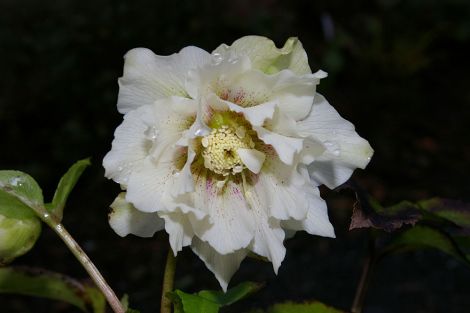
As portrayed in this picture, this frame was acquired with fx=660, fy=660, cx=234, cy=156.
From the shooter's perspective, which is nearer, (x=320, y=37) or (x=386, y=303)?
(x=386, y=303)

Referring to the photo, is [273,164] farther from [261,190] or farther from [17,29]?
[17,29]

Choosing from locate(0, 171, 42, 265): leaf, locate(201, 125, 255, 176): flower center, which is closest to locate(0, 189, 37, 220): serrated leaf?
locate(0, 171, 42, 265): leaf

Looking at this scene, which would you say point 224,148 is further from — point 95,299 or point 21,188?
point 95,299

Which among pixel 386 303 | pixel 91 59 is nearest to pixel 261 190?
pixel 386 303

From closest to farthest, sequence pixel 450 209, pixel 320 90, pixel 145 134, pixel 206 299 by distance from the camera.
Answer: pixel 145 134
pixel 206 299
pixel 450 209
pixel 320 90

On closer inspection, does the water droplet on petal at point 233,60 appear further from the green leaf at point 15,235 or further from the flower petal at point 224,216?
the green leaf at point 15,235

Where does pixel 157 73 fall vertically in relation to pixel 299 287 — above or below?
above

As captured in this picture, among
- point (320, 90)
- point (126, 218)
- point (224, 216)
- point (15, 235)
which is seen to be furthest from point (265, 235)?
point (320, 90)
